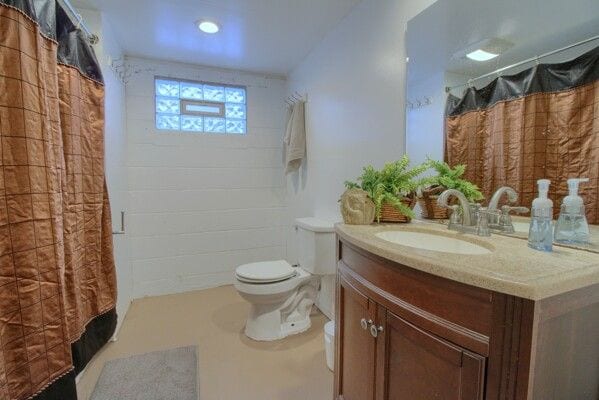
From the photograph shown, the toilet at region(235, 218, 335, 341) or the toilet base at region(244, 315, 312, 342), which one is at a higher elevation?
the toilet at region(235, 218, 335, 341)

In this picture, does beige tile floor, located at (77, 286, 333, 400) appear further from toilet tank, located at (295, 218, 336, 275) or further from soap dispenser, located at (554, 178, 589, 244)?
soap dispenser, located at (554, 178, 589, 244)

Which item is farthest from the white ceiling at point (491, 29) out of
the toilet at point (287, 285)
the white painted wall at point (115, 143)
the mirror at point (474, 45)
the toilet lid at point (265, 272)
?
the white painted wall at point (115, 143)

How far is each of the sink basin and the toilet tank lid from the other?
0.70 m

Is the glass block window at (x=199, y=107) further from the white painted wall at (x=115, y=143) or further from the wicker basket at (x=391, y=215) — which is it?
the wicker basket at (x=391, y=215)

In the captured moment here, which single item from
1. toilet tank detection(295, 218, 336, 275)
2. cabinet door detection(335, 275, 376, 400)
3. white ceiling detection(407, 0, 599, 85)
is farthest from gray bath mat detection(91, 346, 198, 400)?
white ceiling detection(407, 0, 599, 85)

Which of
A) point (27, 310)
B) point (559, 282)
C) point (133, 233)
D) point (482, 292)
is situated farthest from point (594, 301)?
point (133, 233)

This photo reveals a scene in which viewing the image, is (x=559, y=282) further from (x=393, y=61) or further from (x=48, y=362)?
(x=48, y=362)

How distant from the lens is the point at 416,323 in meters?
0.83

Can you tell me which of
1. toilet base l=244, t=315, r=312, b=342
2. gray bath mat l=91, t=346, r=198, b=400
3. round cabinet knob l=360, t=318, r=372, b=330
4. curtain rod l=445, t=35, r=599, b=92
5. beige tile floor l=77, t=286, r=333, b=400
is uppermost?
curtain rod l=445, t=35, r=599, b=92

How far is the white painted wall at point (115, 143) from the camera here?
202cm

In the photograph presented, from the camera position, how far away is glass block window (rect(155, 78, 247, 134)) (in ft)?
9.53

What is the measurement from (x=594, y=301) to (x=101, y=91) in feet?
7.74

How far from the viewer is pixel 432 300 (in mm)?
782

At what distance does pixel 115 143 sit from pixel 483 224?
248 cm
